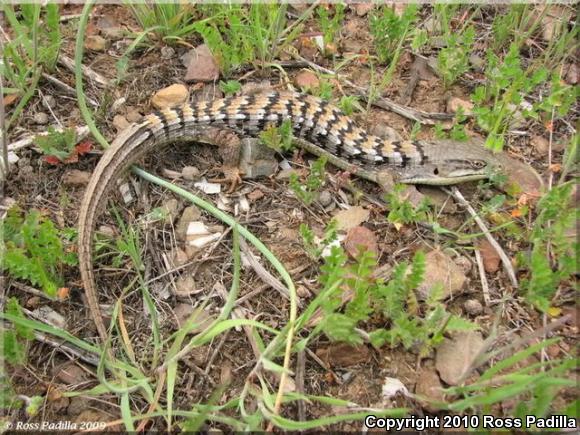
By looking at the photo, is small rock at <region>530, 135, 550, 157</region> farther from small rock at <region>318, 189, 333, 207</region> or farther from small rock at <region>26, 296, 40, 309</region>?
small rock at <region>26, 296, 40, 309</region>

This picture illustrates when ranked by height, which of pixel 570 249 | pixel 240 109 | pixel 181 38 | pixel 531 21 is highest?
pixel 531 21

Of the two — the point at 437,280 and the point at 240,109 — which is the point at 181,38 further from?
the point at 437,280

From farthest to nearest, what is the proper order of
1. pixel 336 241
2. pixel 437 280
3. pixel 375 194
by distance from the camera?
1. pixel 375 194
2. pixel 336 241
3. pixel 437 280

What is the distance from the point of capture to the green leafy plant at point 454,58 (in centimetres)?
402

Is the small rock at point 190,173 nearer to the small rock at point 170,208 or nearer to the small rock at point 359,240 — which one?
the small rock at point 170,208

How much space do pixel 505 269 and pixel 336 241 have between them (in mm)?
1109

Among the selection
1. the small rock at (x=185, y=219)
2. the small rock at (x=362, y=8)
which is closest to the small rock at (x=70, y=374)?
the small rock at (x=185, y=219)

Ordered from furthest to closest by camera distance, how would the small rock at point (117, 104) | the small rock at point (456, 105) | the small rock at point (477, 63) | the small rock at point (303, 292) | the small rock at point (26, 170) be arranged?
the small rock at point (477, 63) < the small rock at point (456, 105) < the small rock at point (117, 104) < the small rock at point (26, 170) < the small rock at point (303, 292)

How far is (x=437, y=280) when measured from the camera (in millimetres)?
3230

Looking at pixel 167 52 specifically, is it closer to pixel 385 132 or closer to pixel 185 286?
pixel 385 132

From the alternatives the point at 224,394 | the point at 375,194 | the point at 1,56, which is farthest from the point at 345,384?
the point at 1,56

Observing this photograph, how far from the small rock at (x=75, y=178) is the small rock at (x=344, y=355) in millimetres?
2074

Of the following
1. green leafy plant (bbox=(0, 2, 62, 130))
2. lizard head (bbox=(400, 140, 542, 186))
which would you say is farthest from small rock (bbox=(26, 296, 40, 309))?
lizard head (bbox=(400, 140, 542, 186))

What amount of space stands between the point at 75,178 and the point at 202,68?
1394 millimetres
